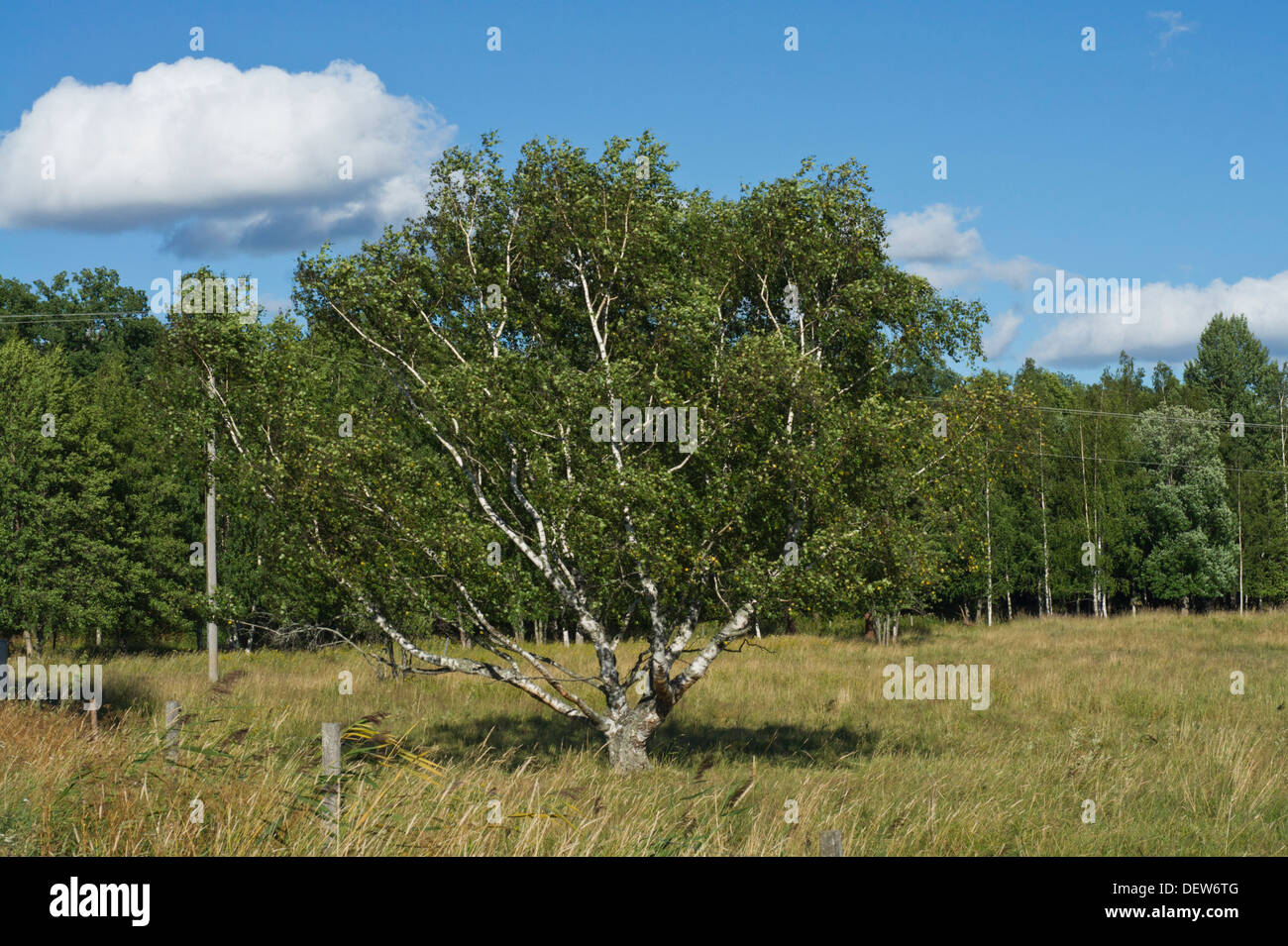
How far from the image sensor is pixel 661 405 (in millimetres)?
14328

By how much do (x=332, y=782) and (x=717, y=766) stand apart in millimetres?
10007

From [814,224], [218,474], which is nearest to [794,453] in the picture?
[814,224]

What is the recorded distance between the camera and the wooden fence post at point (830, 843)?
18.5 ft

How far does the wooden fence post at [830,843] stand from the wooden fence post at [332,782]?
2998 millimetres

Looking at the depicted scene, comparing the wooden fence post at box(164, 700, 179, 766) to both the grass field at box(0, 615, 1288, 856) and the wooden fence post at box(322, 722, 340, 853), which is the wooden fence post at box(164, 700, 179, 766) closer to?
the grass field at box(0, 615, 1288, 856)

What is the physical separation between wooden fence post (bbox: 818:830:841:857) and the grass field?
1535mm

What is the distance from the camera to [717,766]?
51.8 ft

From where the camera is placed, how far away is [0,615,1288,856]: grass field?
6648 millimetres

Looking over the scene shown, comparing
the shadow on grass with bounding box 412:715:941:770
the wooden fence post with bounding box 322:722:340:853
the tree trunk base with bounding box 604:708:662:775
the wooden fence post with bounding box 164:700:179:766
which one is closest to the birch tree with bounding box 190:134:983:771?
the tree trunk base with bounding box 604:708:662:775

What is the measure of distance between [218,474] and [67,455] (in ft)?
95.0

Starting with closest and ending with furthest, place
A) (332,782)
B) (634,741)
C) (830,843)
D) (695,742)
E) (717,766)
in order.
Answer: (830,843) → (332,782) → (634,741) → (717,766) → (695,742)

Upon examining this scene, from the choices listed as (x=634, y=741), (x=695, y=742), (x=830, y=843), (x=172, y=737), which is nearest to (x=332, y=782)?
(x=172, y=737)

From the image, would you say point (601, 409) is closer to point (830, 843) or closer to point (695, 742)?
point (695, 742)

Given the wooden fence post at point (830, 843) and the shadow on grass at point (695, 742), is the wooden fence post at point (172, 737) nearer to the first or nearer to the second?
the wooden fence post at point (830, 843)
